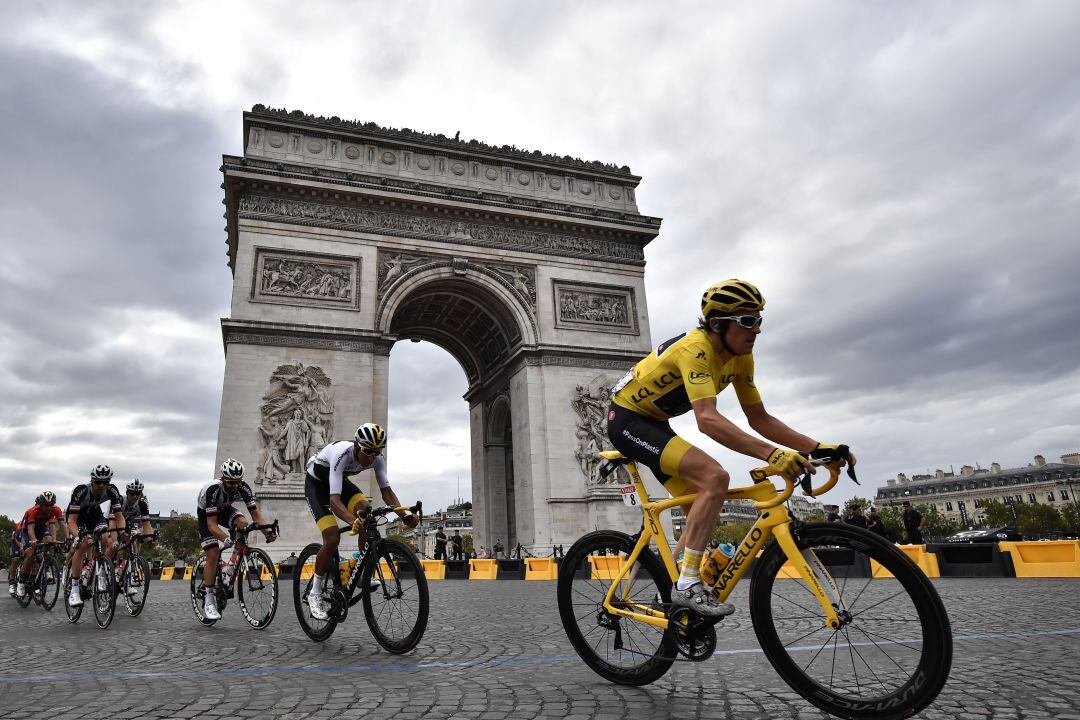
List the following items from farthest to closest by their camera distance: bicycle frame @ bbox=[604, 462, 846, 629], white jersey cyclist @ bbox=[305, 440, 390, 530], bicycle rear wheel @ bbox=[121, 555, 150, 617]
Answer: bicycle rear wheel @ bbox=[121, 555, 150, 617] < white jersey cyclist @ bbox=[305, 440, 390, 530] < bicycle frame @ bbox=[604, 462, 846, 629]

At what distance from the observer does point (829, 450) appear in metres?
2.95

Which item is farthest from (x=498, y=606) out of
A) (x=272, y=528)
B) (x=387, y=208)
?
(x=387, y=208)

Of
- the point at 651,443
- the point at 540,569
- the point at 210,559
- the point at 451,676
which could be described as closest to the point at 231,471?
the point at 210,559

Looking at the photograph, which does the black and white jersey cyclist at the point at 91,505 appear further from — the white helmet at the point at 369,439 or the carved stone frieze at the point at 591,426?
the carved stone frieze at the point at 591,426

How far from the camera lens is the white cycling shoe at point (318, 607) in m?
5.40

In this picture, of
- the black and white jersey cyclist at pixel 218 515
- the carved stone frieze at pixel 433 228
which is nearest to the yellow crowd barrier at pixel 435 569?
the black and white jersey cyclist at pixel 218 515

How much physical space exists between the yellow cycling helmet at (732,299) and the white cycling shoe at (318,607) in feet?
12.8

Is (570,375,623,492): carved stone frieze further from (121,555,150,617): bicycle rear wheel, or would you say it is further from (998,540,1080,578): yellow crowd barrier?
(121,555,150,617): bicycle rear wheel

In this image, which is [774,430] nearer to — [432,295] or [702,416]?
[702,416]

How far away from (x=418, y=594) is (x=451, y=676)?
93 centimetres

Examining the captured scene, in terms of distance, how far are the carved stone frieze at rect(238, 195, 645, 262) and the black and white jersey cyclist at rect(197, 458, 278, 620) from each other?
17820 mm

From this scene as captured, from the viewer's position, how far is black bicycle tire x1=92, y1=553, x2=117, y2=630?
7012 mm

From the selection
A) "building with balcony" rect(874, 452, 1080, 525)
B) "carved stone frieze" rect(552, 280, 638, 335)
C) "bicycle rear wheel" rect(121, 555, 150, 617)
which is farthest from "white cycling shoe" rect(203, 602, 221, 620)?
"building with balcony" rect(874, 452, 1080, 525)

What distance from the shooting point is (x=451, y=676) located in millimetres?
3969
